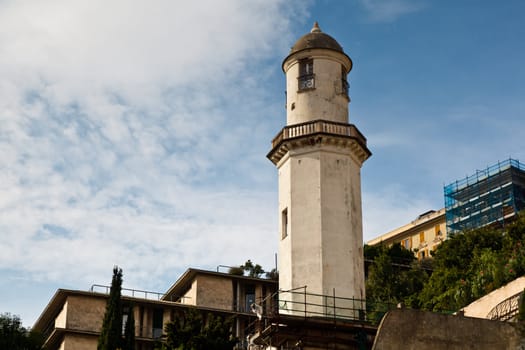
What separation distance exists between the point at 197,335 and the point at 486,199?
52389 mm

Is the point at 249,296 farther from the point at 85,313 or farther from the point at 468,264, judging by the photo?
the point at 468,264

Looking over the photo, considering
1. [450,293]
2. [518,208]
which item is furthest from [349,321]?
[518,208]

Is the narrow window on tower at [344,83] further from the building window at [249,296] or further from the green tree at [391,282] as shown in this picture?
the building window at [249,296]

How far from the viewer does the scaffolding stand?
78625 millimetres

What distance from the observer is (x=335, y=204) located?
115 ft

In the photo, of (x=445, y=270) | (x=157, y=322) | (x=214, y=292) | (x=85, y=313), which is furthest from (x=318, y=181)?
(x=157, y=322)

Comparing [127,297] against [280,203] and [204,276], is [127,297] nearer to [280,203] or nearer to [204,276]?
[204,276]

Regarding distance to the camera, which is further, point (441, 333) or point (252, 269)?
point (252, 269)

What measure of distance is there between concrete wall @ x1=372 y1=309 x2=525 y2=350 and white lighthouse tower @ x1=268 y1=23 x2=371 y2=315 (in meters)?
4.02

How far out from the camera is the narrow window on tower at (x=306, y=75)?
123 ft

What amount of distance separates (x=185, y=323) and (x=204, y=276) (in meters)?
31.0

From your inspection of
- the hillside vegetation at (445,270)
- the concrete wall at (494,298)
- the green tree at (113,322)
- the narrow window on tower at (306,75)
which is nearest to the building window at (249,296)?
the hillside vegetation at (445,270)

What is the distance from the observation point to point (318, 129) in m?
36.2

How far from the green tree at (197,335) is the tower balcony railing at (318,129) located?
8.36 metres
